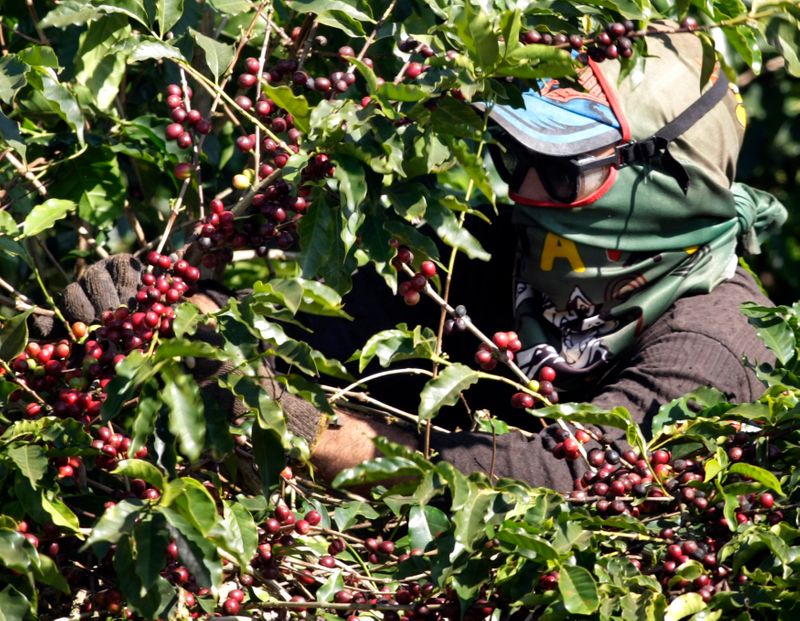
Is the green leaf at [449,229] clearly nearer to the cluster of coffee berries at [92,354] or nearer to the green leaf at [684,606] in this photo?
the cluster of coffee berries at [92,354]

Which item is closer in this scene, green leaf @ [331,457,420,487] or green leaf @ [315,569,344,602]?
green leaf @ [331,457,420,487]

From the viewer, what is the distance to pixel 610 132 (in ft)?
8.68

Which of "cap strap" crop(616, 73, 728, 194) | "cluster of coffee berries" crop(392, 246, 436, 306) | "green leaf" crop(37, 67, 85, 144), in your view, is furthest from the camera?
"cap strap" crop(616, 73, 728, 194)

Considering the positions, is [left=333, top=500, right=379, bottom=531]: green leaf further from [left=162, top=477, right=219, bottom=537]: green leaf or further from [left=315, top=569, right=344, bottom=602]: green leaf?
[left=162, top=477, right=219, bottom=537]: green leaf

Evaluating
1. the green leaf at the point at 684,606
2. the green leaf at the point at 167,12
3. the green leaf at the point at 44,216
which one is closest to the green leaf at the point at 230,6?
the green leaf at the point at 167,12

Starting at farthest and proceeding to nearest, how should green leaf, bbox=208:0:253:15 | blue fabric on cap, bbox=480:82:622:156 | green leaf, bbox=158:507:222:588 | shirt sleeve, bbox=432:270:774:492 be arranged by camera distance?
blue fabric on cap, bbox=480:82:622:156 → shirt sleeve, bbox=432:270:774:492 → green leaf, bbox=208:0:253:15 → green leaf, bbox=158:507:222:588

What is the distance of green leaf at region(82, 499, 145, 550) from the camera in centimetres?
154

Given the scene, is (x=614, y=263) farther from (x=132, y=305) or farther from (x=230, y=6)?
(x=132, y=305)

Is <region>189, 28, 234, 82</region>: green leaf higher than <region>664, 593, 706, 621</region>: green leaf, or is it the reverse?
<region>189, 28, 234, 82</region>: green leaf

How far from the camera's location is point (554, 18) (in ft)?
6.70

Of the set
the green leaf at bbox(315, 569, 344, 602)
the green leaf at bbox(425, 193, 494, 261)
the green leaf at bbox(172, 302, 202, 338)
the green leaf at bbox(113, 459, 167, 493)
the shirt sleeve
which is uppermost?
the green leaf at bbox(425, 193, 494, 261)

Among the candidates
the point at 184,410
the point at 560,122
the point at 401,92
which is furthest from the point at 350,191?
the point at 560,122

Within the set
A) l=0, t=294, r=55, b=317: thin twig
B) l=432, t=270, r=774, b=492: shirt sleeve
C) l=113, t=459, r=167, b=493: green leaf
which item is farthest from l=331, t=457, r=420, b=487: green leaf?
l=0, t=294, r=55, b=317: thin twig

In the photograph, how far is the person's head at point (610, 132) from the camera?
259cm
